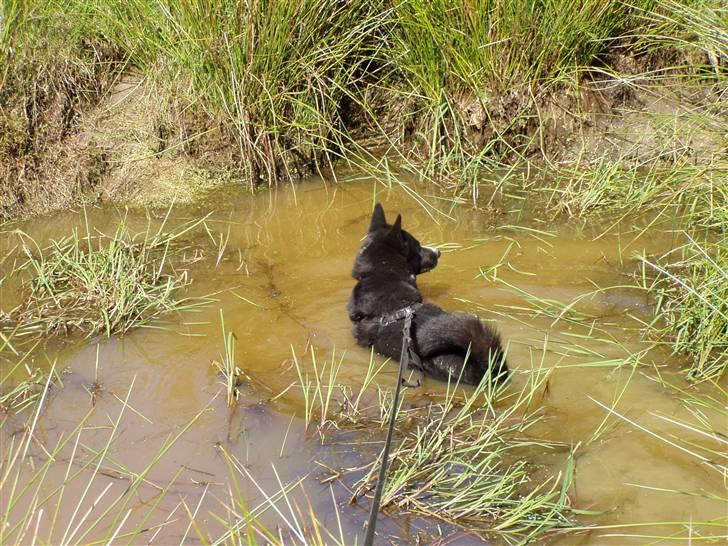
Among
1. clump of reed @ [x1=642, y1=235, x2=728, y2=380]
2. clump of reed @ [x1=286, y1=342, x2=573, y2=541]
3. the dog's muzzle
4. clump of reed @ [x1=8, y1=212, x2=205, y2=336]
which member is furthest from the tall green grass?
clump of reed @ [x1=286, y1=342, x2=573, y2=541]

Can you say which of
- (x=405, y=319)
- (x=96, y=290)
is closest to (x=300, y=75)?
(x=96, y=290)

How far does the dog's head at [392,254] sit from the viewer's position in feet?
16.5

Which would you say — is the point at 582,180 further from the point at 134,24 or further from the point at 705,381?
the point at 134,24

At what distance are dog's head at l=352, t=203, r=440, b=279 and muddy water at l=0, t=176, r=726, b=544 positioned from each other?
0.29m

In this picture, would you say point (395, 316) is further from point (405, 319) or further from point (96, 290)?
point (96, 290)

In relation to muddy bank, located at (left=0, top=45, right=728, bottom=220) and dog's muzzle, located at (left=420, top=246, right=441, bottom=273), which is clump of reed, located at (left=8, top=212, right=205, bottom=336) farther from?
dog's muzzle, located at (left=420, top=246, right=441, bottom=273)

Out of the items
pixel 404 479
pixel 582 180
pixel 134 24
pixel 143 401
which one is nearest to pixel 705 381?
pixel 404 479

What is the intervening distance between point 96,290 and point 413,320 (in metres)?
1.98

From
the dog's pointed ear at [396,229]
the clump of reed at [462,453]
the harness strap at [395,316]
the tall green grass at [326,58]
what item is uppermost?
the tall green grass at [326,58]

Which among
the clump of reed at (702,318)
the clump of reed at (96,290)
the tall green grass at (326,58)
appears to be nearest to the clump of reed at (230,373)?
the clump of reed at (96,290)

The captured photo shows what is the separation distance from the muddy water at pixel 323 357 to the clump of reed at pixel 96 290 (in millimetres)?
127

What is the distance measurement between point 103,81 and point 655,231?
4.57m

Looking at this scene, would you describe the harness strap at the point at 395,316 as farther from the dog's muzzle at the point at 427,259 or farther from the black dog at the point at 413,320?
the dog's muzzle at the point at 427,259

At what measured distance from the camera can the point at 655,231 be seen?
580cm
